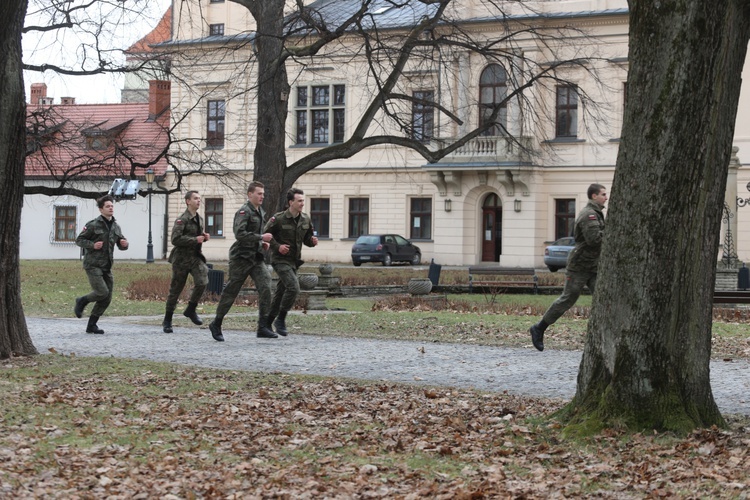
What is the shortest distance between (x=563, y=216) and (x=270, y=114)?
1950 cm

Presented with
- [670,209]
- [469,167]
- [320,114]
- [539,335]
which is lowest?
[539,335]

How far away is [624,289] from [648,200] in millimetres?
595

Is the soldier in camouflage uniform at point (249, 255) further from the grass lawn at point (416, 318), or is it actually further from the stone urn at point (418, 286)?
the stone urn at point (418, 286)

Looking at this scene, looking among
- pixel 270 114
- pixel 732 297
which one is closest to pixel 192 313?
pixel 732 297

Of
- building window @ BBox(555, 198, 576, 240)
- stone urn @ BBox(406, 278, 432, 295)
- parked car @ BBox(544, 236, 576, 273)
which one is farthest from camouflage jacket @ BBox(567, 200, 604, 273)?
building window @ BBox(555, 198, 576, 240)

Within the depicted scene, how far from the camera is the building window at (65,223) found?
55.2m

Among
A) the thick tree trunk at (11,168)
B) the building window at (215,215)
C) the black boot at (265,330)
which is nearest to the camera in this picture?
the thick tree trunk at (11,168)

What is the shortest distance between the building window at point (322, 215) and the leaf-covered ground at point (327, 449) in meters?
41.0

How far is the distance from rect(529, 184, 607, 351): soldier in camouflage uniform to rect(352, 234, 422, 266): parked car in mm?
32451

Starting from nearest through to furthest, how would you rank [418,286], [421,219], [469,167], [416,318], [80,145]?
[416,318] → [418,286] → [80,145] → [469,167] → [421,219]

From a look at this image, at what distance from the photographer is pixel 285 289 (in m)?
15.3

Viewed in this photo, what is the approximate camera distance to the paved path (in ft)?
34.8

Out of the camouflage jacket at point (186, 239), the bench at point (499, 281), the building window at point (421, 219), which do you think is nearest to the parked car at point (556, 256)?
the building window at point (421, 219)

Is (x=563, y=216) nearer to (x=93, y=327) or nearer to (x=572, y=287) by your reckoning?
(x=93, y=327)
